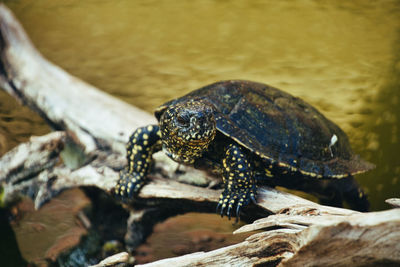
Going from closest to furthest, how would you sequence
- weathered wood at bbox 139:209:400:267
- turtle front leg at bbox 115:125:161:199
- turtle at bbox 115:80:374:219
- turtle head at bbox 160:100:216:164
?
weathered wood at bbox 139:209:400:267 < turtle head at bbox 160:100:216:164 < turtle at bbox 115:80:374:219 < turtle front leg at bbox 115:125:161:199

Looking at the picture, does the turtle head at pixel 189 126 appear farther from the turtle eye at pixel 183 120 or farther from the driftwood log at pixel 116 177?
the driftwood log at pixel 116 177

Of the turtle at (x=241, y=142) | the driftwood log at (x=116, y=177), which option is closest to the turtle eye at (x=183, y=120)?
the turtle at (x=241, y=142)

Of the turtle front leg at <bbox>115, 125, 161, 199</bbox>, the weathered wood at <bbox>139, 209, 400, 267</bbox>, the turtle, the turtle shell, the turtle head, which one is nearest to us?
the weathered wood at <bbox>139, 209, 400, 267</bbox>

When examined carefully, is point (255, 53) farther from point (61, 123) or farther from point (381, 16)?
point (61, 123)

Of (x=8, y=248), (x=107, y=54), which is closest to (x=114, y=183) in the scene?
(x=8, y=248)

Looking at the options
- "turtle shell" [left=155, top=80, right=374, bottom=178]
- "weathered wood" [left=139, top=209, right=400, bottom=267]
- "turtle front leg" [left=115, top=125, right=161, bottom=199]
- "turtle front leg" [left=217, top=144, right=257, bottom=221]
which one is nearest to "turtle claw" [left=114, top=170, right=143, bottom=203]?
"turtle front leg" [left=115, top=125, right=161, bottom=199]

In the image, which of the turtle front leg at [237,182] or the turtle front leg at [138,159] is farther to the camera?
the turtle front leg at [138,159]

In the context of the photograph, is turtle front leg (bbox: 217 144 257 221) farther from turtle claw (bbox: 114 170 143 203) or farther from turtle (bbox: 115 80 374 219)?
turtle claw (bbox: 114 170 143 203)

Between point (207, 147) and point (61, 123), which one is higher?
point (207, 147)
